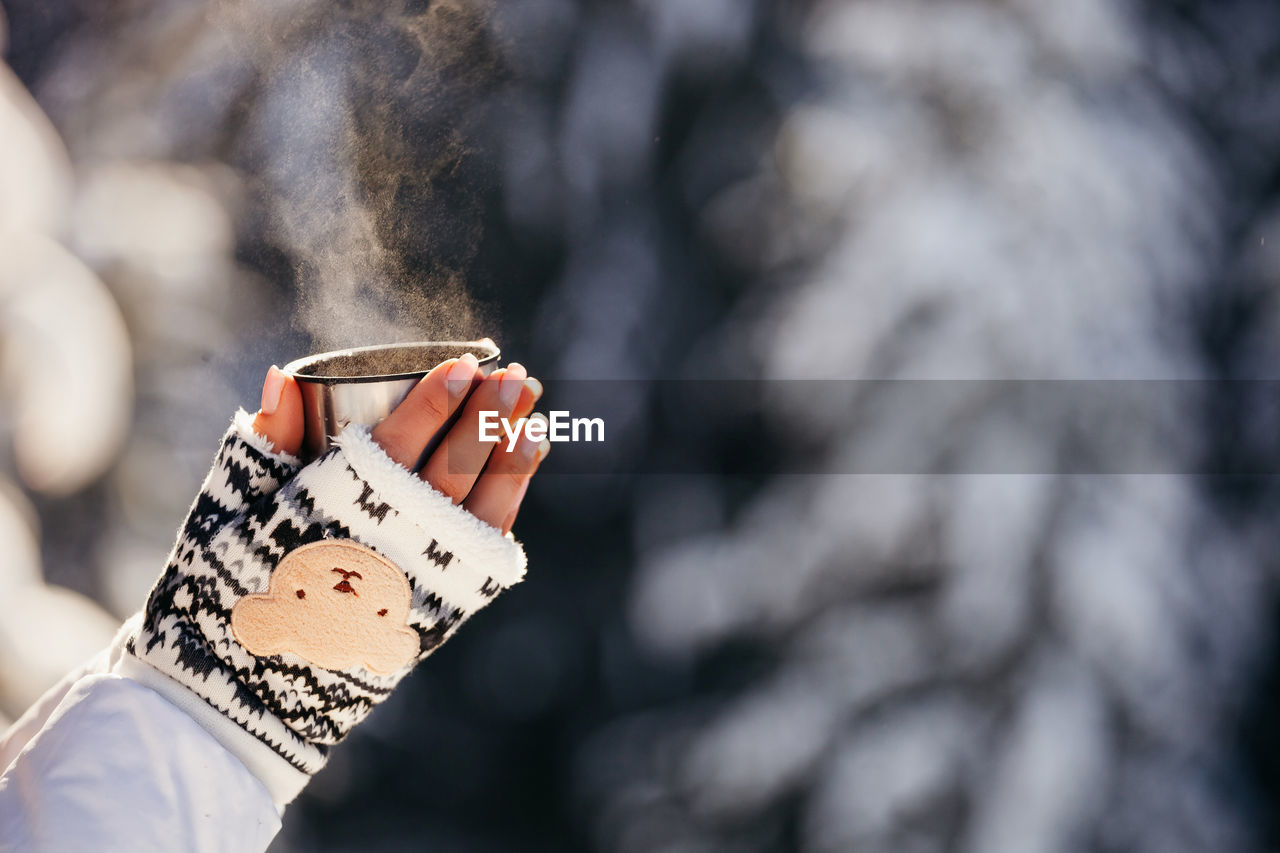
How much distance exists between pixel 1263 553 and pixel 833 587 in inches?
17.6

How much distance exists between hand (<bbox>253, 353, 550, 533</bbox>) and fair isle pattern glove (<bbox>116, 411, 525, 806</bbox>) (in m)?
0.01

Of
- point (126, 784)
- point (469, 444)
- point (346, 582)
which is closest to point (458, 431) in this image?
point (469, 444)

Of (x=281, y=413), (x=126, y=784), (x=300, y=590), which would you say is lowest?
(x=126, y=784)

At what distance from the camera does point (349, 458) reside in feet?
1.52

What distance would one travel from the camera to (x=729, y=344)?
70 centimetres

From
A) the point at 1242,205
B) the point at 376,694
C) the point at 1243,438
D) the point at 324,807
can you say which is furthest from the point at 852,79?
the point at 324,807

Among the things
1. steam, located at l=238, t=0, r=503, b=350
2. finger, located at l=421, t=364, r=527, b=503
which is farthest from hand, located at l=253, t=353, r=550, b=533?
steam, located at l=238, t=0, r=503, b=350

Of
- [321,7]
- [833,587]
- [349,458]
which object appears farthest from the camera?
[833,587]

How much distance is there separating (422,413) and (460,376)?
3 cm

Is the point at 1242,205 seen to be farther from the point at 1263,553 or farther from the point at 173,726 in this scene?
the point at 173,726

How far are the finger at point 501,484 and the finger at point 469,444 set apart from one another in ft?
0.03

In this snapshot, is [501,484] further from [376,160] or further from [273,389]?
[376,160]

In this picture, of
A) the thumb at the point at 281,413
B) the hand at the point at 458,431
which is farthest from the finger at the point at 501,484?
the thumb at the point at 281,413

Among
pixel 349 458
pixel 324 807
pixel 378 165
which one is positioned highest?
pixel 378 165
